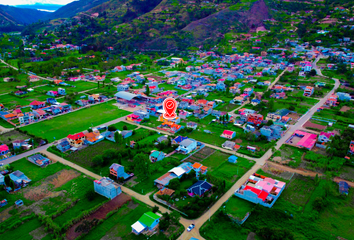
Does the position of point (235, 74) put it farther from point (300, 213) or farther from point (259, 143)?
point (300, 213)

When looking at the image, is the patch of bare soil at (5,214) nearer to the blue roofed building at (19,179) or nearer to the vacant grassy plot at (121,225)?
the blue roofed building at (19,179)

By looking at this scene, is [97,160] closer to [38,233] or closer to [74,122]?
[38,233]

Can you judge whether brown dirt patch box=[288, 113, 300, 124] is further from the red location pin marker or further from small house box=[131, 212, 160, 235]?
small house box=[131, 212, 160, 235]

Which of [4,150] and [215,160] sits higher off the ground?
[4,150]

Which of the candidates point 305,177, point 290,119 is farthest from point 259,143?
point 290,119

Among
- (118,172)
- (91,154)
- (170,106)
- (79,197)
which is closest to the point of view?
→ (79,197)

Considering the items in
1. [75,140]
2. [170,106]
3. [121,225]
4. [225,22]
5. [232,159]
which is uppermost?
[225,22]

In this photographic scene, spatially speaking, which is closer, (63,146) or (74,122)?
(63,146)

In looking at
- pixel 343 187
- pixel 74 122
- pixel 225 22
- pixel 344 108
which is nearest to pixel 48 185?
pixel 74 122
